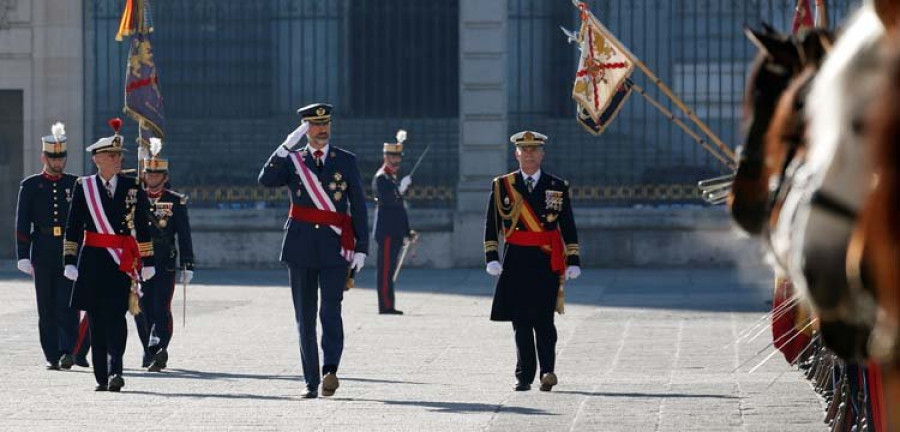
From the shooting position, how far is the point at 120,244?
11.6 meters

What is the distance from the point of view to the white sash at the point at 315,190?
11242 mm

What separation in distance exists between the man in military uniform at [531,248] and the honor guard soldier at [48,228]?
344 cm

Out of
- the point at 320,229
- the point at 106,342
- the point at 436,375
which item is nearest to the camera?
the point at 320,229

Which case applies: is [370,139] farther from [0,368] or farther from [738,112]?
[0,368]

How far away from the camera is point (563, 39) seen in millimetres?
25188

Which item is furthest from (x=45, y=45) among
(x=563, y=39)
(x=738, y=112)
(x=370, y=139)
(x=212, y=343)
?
(x=212, y=343)

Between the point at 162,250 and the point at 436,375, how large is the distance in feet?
8.32

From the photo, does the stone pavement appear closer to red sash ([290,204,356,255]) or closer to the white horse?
red sash ([290,204,356,255])

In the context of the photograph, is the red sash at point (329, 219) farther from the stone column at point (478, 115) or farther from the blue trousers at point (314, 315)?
the stone column at point (478, 115)

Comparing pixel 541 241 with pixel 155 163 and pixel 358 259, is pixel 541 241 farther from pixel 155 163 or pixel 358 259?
pixel 155 163

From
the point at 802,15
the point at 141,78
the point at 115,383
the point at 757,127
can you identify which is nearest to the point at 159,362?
the point at 115,383

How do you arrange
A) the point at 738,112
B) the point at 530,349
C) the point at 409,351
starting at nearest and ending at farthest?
the point at 530,349, the point at 409,351, the point at 738,112

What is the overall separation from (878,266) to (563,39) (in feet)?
75.3

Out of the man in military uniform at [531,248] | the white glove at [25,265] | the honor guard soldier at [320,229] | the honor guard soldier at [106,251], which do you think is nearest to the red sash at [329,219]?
the honor guard soldier at [320,229]
